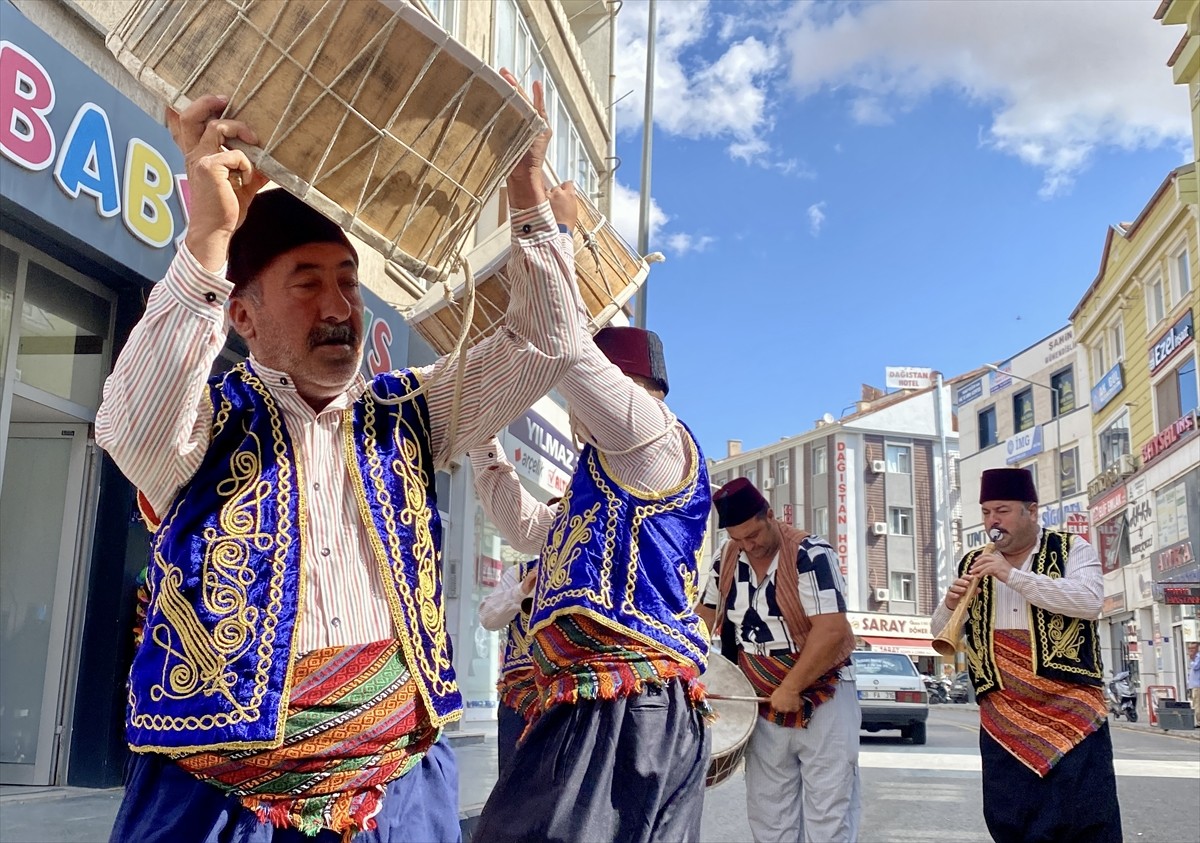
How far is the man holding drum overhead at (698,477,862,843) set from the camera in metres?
5.10

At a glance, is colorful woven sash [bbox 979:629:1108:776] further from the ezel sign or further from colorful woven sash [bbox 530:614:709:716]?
the ezel sign

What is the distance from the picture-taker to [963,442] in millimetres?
53875

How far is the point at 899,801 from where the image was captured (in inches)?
381

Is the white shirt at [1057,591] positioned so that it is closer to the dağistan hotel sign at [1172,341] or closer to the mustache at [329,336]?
the mustache at [329,336]

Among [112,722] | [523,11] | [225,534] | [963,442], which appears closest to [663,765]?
[225,534]

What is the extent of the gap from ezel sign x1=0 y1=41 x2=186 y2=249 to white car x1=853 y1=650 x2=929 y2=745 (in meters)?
13.1

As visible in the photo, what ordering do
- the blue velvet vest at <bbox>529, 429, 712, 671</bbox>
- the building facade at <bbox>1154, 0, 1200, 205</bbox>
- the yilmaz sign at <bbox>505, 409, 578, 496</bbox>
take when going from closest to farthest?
the blue velvet vest at <bbox>529, 429, 712, 671</bbox>
the yilmaz sign at <bbox>505, 409, 578, 496</bbox>
the building facade at <bbox>1154, 0, 1200, 205</bbox>

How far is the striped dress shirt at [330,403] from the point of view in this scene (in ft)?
5.67

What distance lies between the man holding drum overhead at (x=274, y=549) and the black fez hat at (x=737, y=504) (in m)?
3.21

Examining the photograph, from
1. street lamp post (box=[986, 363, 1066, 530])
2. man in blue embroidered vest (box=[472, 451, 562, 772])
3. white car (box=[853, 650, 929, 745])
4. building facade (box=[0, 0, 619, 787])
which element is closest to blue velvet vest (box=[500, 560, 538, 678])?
man in blue embroidered vest (box=[472, 451, 562, 772])

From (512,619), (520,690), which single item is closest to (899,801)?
(512,619)

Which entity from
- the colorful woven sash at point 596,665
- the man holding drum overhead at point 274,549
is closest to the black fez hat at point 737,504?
the colorful woven sash at point 596,665

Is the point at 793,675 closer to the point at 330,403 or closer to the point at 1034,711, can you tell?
the point at 1034,711

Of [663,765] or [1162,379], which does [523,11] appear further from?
[1162,379]
